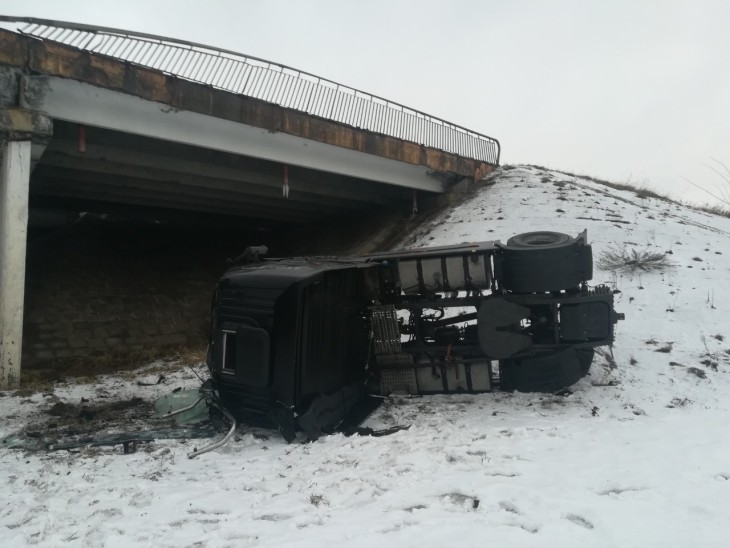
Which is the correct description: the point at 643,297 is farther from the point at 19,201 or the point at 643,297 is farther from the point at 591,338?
the point at 19,201

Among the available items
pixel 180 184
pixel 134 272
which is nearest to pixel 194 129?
pixel 180 184

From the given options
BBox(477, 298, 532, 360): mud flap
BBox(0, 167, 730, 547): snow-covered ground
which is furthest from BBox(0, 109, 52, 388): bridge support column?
BBox(477, 298, 532, 360): mud flap

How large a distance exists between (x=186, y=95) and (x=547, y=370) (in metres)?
9.83

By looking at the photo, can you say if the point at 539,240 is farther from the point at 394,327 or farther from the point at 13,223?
the point at 13,223

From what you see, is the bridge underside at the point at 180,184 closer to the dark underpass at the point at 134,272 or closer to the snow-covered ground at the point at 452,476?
the dark underpass at the point at 134,272

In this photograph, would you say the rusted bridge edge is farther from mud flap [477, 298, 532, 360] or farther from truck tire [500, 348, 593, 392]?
truck tire [500, 348, 593, 392]

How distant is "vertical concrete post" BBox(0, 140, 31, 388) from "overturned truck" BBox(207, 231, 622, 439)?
4852 millimetres

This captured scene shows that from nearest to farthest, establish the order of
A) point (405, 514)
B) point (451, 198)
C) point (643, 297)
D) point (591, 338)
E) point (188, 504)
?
point (405, 514) → point (188, 504) → point (591, 338) → point (643, 297) → point (451, 198)

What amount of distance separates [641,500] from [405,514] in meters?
1.87

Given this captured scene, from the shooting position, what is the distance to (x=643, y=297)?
9227 mm

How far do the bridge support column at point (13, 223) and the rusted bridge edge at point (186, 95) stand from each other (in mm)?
1107

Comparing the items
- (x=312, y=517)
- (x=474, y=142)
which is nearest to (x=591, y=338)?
(x=312, y=517)

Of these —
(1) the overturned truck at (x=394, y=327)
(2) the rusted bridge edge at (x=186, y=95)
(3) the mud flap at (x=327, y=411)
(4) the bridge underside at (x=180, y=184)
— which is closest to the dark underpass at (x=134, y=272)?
(4) the bridge underside at (x=180, y=184)

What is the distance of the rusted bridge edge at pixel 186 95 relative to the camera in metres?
9.08
